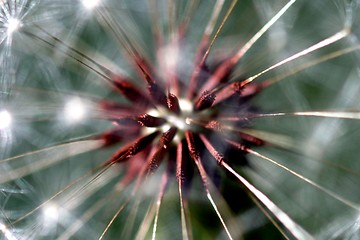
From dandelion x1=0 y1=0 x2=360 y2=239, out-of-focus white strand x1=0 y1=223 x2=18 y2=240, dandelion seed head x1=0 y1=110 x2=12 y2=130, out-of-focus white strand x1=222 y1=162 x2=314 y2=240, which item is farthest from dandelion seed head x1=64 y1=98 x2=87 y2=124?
out-of-focus white strand x1=222 y1=162 x2=314 y2=240

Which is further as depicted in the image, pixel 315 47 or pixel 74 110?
pixel 74 110

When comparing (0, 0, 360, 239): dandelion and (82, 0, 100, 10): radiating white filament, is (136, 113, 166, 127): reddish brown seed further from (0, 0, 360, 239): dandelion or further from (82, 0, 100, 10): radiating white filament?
(82, 0, 100, 10): radiating white filament

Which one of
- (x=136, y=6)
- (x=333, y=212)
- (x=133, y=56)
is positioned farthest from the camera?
(x=136, y=6)

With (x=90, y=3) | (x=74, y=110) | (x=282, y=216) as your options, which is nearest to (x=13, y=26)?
(x=90, y=3)

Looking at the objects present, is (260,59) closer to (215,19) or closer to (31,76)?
(215,19)

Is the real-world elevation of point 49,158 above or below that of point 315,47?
above

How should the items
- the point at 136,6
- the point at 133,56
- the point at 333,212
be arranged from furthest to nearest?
the point at 136,6 → the point at 133,56 → the point at 333,212

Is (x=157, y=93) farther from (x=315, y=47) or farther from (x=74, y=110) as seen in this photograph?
(x=315, y=47)

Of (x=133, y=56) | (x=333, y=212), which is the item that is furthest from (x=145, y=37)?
(x=333, y=212)
